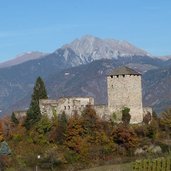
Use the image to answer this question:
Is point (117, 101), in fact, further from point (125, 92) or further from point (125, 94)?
point (125, 92)

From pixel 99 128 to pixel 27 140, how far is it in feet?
27.5

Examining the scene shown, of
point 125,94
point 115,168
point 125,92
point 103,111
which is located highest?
point 125,92

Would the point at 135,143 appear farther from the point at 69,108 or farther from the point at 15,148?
the point at 15,148

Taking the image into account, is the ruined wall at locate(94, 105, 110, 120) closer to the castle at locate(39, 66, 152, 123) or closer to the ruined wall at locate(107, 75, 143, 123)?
the castle at locate(39, 66, 152, 123)

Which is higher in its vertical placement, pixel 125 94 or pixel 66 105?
pixel 125 94

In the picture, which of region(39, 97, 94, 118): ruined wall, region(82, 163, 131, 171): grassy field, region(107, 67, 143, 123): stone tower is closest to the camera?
region(82, 163, 131, 171): grassy field

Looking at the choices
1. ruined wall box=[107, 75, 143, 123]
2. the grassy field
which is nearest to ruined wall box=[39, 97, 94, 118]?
ruined wall box=[107, 75, 143, 123]

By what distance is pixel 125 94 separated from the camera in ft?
226

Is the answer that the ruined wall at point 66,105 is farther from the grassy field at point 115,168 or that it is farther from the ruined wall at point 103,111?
the grassy field at point 115,168

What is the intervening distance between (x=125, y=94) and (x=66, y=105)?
22.8 ft

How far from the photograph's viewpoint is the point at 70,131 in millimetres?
67500

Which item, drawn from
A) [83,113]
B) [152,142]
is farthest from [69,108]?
[152,142]

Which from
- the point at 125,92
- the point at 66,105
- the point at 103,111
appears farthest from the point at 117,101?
the point at 66,105

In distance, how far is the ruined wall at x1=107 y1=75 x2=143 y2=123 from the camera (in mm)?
68938
